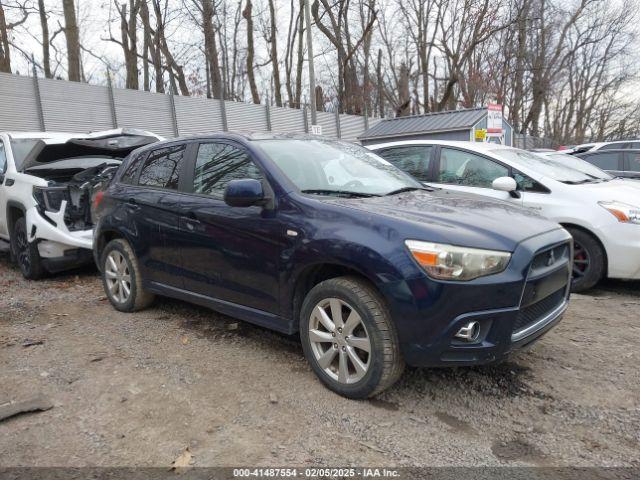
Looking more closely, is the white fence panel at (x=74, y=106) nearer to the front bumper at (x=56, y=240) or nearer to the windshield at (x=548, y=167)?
the front bumper at (x=56, y=240)

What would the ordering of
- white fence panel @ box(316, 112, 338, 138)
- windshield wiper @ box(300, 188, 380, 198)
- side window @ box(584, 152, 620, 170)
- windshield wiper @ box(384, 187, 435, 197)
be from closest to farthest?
windshield wiper @ box(300, 188, 380, 198) → windshield wiper @ box(384, 187, 435, 197) → side window @ box(584, 152, 620, 170) → white fence panel @ box(316, 112, 338, 138)

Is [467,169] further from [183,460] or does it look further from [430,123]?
[430,123]

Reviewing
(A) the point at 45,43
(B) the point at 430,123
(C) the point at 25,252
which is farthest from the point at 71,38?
(C) the point at 25,252

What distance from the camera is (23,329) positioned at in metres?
4.64

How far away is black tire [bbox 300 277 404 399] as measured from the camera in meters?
2.94

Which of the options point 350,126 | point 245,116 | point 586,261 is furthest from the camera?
point 350,126

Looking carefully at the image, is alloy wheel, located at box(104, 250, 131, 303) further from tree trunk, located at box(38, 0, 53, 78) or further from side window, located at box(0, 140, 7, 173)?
tree trunk, located at box(38, 0, 53, 78)

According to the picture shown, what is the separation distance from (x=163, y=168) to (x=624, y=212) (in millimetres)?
4389

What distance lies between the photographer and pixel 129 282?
15.9 ft

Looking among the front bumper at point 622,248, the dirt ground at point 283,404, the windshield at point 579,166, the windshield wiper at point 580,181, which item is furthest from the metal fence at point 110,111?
the dirt ground at point 283,404

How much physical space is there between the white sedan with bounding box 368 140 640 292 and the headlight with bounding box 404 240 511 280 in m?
2.63

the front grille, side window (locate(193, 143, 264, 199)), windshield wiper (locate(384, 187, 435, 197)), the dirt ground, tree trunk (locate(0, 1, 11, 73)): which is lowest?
the dirt ground

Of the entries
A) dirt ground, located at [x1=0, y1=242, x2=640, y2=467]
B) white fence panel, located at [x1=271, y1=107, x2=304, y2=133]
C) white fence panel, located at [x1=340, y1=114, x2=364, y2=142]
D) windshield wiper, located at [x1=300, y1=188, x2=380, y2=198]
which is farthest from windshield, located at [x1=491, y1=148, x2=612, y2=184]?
white fence panel, located at [x1=340, y1=114, x2=364, y2=142]

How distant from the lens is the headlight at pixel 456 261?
9.14ft
